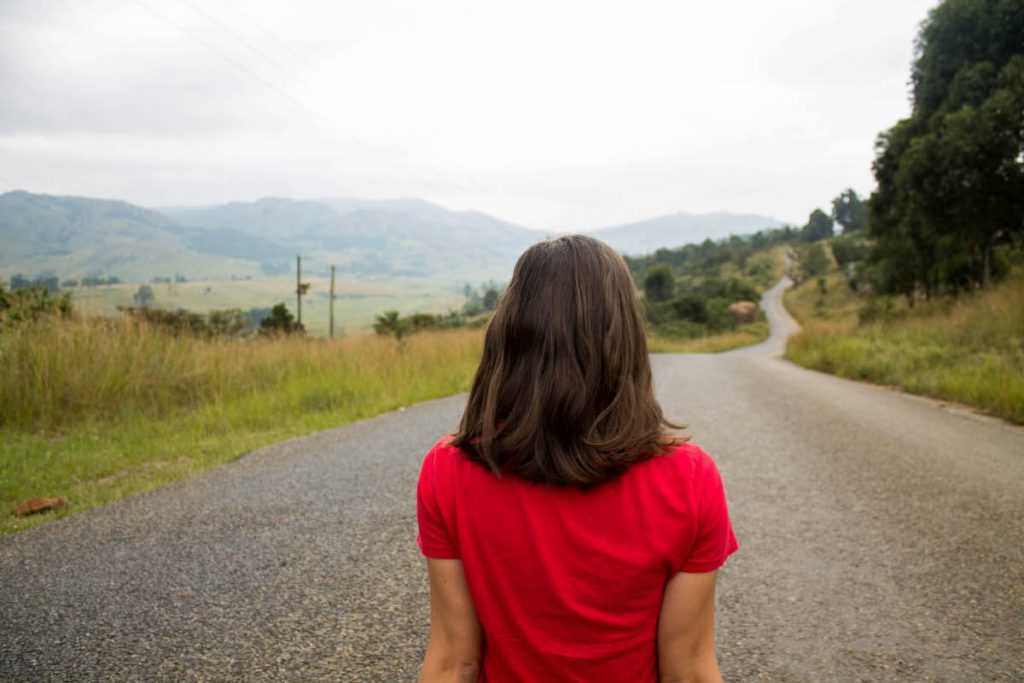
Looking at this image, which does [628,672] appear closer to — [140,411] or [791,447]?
[791,447]

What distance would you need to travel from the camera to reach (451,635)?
4.75 ft

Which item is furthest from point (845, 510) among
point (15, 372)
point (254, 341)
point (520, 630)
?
point (254, 341)

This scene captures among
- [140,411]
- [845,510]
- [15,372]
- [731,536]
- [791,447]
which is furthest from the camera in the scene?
[140,411]

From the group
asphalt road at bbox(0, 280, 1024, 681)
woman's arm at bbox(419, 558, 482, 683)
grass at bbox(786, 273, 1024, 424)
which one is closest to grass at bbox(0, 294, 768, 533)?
asphalt road at bbox(0, 280, 1024, 681)

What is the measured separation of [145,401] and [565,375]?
8.04 metres

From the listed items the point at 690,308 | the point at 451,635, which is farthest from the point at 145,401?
the point at 690,308

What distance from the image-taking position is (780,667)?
2436 mm

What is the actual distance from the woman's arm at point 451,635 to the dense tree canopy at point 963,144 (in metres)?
19.7

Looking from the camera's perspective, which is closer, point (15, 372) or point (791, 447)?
point (791, 447)

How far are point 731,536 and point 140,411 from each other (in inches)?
316

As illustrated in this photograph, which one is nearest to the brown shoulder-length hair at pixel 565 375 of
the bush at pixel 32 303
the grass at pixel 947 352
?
the grass at pixel 947 352

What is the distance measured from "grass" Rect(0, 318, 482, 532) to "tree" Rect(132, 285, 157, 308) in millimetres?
1397

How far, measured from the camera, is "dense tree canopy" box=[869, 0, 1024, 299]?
1634cm

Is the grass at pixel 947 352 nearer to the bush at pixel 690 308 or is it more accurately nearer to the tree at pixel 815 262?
the bush at pixel 690 308
